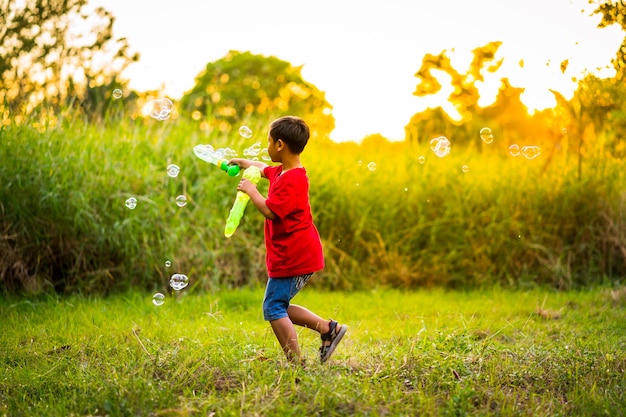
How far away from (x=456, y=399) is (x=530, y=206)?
211 inches

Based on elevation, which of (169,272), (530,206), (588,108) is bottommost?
(169,272)

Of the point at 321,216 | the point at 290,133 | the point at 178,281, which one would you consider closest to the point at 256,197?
the point at 290,133

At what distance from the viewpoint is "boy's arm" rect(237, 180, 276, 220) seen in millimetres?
3992

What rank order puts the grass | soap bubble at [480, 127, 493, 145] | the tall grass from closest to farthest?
the grass → soap bubble at [480, 127, 493, 145] → the tall grass

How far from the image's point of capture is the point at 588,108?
8805 millimetres

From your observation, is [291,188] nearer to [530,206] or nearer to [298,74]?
[530,206]

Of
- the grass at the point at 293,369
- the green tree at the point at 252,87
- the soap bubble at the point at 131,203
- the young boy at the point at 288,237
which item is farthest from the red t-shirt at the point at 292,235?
the green tree at the point at 252,87

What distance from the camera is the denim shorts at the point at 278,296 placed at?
4.18 meters

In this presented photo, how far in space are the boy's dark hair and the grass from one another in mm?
1182

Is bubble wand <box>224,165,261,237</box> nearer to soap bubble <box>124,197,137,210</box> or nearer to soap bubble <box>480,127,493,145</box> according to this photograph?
soap bubble <box>124,197,137,210</box>

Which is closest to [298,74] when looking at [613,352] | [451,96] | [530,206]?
[451,96]

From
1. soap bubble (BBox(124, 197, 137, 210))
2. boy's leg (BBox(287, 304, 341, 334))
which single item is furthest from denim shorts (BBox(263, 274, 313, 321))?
soap bubble (BBox(124, 197, 137, 210))

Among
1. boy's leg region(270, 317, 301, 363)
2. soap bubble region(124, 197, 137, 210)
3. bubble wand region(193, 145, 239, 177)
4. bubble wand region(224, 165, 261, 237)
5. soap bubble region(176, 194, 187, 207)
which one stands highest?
bubble wand region(193, 145, 239, 177)

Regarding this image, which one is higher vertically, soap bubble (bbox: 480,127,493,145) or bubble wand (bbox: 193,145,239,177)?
soap bubble (bbox: 480,127,493,145)
